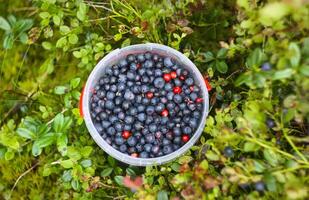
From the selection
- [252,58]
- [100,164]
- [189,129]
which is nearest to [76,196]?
[100,164]

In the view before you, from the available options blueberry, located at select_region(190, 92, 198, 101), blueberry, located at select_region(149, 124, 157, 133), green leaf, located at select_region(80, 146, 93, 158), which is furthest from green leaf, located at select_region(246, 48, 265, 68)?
green leaf, located at select_region(80, 146, 93, 158)

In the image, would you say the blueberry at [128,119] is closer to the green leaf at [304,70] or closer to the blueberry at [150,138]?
the blueberry at [150,138]

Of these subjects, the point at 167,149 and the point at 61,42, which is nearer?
the point at 167,149

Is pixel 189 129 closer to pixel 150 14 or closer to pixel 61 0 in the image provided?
pixel 150 14

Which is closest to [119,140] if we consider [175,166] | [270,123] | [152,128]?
[152,128]

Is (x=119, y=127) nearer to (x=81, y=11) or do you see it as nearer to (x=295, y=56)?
(x=81, y=11)

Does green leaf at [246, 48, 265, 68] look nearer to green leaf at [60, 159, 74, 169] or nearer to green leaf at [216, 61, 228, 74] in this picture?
green leaf at [216, 61, 228, 74]
